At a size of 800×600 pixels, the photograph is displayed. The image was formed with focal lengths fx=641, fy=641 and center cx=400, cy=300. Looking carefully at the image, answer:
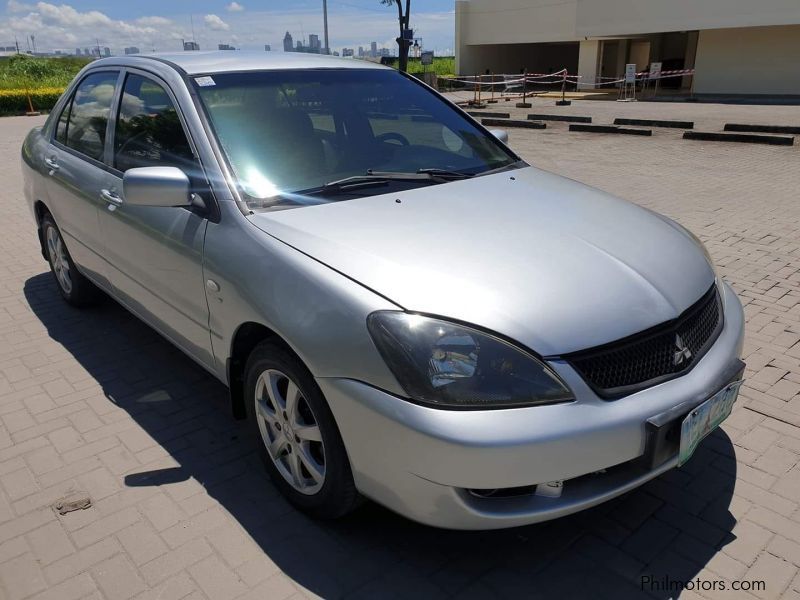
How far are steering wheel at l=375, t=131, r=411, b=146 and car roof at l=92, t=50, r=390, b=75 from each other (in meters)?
0.53

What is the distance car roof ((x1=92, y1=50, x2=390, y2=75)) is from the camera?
10.9 ft

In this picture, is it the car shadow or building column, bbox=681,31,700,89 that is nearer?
the car shadow

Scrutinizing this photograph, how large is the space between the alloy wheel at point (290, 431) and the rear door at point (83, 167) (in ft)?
5.97

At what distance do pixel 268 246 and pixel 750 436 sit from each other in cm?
253

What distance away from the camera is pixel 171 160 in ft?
10.4

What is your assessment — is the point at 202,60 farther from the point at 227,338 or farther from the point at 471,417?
the point at 471,417

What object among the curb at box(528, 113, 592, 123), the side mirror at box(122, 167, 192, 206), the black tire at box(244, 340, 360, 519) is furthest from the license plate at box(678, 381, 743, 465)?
the curb at box(528, 113, 592, 123)

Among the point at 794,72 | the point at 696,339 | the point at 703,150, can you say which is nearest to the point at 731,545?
the point at 696,339

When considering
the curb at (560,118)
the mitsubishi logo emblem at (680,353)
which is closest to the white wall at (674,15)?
the curb at (560,118)

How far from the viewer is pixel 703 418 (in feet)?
7.63

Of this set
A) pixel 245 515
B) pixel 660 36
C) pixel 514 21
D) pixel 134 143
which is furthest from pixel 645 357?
pixel 514 21

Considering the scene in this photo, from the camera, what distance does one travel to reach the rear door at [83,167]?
3885 millimetres

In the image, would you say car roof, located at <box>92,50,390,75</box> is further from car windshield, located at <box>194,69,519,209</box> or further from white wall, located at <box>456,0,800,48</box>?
white wall, located at <box>456,0,800,48</box>

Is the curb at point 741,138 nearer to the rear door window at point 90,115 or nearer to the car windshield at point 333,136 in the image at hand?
the car windshield at point 333,136
